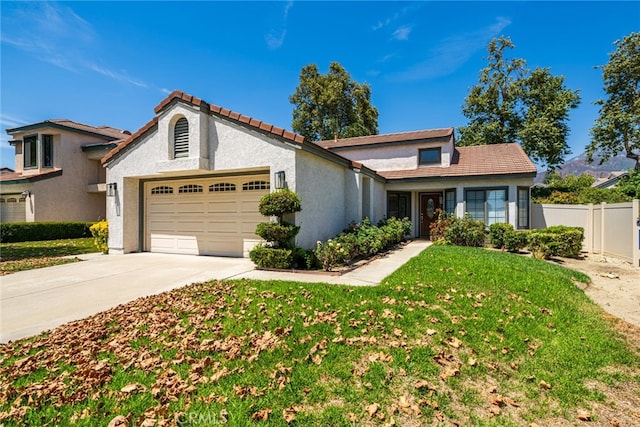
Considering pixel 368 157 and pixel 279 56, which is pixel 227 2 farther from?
pixel 368 157

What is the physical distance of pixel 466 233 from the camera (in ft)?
42.7

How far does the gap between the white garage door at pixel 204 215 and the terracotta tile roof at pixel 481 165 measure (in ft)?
29.5

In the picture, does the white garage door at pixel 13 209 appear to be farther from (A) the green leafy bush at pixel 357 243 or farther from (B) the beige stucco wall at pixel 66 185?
(A) the green leafy bush at pixel 357 243

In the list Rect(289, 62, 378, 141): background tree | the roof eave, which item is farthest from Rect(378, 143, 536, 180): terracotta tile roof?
the roof eave

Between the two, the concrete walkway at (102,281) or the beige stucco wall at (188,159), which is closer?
the concrete walkway at (102,281)

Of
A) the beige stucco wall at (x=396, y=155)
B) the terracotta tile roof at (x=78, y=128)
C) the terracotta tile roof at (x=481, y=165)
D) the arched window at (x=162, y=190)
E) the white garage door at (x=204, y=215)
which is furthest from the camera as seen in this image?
the terracotta tile roof at (x=78, y=128)

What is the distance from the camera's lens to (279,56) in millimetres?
17234

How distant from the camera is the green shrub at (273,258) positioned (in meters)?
8.34

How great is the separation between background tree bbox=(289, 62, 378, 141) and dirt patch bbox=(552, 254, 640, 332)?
23.5 m

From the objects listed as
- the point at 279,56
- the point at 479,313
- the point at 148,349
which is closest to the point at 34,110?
the point at 279,56

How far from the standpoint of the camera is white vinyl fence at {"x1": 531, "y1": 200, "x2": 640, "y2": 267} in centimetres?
1026

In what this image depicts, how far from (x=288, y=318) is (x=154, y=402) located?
2186mm

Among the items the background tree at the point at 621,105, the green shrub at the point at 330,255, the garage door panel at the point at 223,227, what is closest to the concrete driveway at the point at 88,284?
the garage door panel at the point at 223,227
